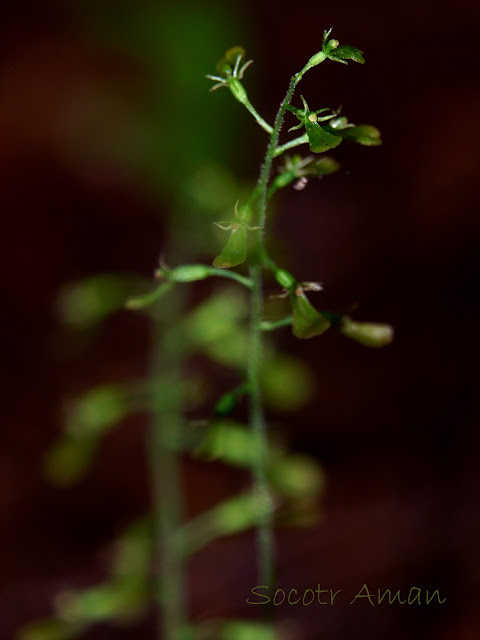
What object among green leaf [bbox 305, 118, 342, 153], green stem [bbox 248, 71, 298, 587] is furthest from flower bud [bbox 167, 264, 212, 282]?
green leaf [bbox 305, 118, 342, 153]

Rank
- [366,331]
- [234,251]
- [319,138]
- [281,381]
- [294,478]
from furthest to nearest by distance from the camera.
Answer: [281,381], [294,478], [366,331], [234,251], [319,138]

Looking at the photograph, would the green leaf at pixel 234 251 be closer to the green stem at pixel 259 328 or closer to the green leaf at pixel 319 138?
the green stem at pixel 259 328

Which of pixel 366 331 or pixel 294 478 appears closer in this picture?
pixel 366 331

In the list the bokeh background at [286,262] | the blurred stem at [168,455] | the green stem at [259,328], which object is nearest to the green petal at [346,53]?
the green stem at [259,328]

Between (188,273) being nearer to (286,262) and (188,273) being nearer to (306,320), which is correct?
(306,320)

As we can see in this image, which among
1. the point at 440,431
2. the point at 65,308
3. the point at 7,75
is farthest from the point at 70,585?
the point at 7,75

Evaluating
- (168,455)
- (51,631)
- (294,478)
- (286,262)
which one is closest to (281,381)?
(294,478)

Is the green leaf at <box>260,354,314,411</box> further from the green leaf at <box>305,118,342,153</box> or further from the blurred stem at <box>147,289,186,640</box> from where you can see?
the green leaf at <box>305,118,342,153</box>
